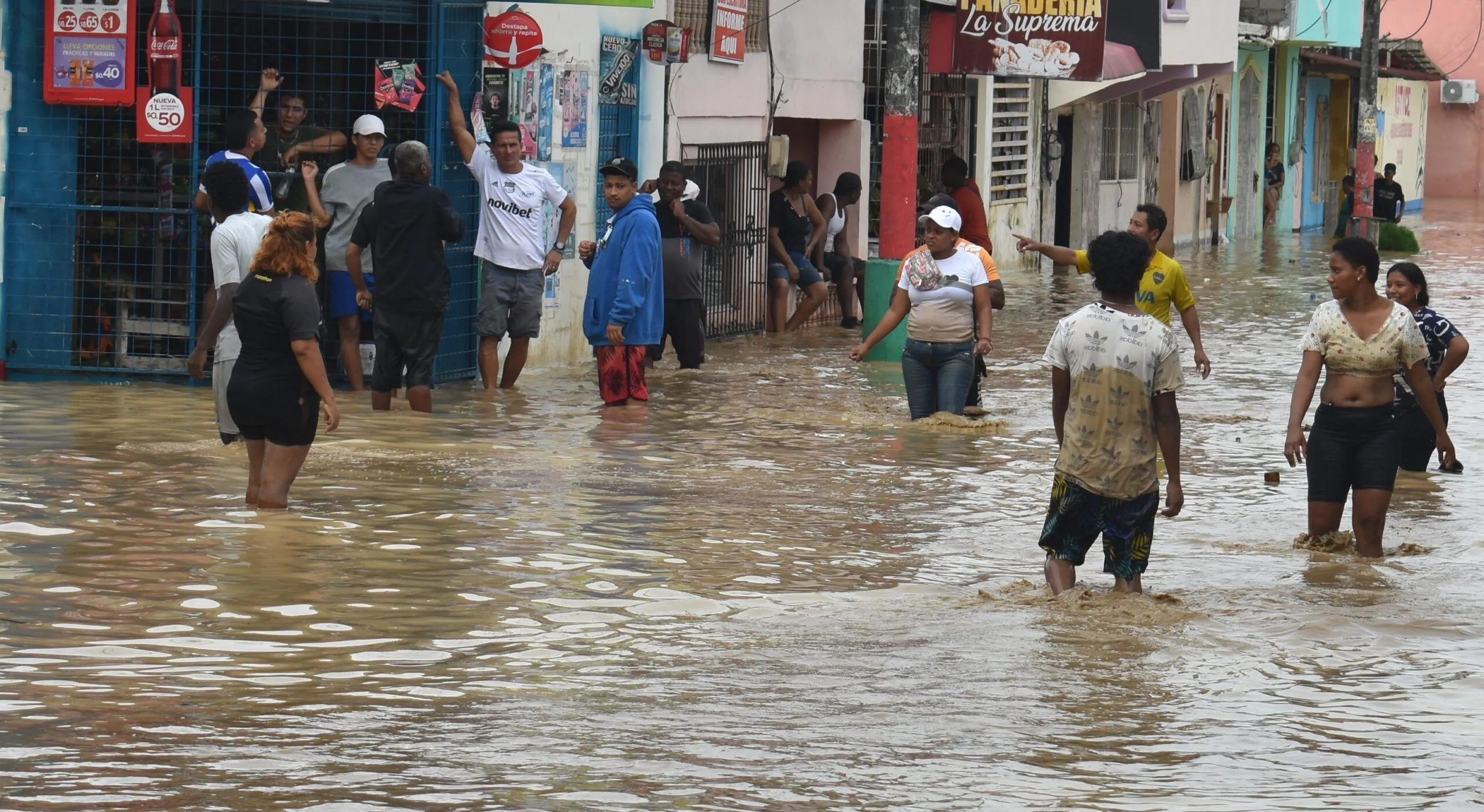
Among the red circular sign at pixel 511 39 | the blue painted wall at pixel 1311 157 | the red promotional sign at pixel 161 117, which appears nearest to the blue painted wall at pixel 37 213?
the red promotional sign at pixel 161 117

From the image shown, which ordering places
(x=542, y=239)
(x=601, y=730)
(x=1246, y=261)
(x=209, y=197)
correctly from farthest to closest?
(x=1246, y=261)
(x=542, y=239)
(x=209, y=197)
(x=601, y=730)

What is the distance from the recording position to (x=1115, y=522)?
8.27m

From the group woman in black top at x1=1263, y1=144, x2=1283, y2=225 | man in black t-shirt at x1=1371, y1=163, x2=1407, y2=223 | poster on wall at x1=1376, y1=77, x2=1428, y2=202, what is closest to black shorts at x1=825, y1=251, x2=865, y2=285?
man in black t-shirt at x1=1371, y1=163, x2=1407, y2=223

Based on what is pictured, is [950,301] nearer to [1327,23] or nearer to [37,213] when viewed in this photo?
[37,213]

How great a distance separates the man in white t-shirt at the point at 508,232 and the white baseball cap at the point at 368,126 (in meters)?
0.73

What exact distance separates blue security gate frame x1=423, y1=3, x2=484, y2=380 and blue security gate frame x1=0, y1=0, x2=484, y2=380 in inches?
1.0

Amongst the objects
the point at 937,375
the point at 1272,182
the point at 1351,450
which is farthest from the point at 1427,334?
the point at 1272,182

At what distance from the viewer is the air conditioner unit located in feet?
194

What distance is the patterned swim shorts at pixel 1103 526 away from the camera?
8.26m

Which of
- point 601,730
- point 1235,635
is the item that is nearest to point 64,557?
point 601,730

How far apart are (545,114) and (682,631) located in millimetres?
8662

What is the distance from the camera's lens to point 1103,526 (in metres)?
8.30

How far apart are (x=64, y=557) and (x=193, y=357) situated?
2232mm

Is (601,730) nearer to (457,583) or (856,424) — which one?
(457,583)
